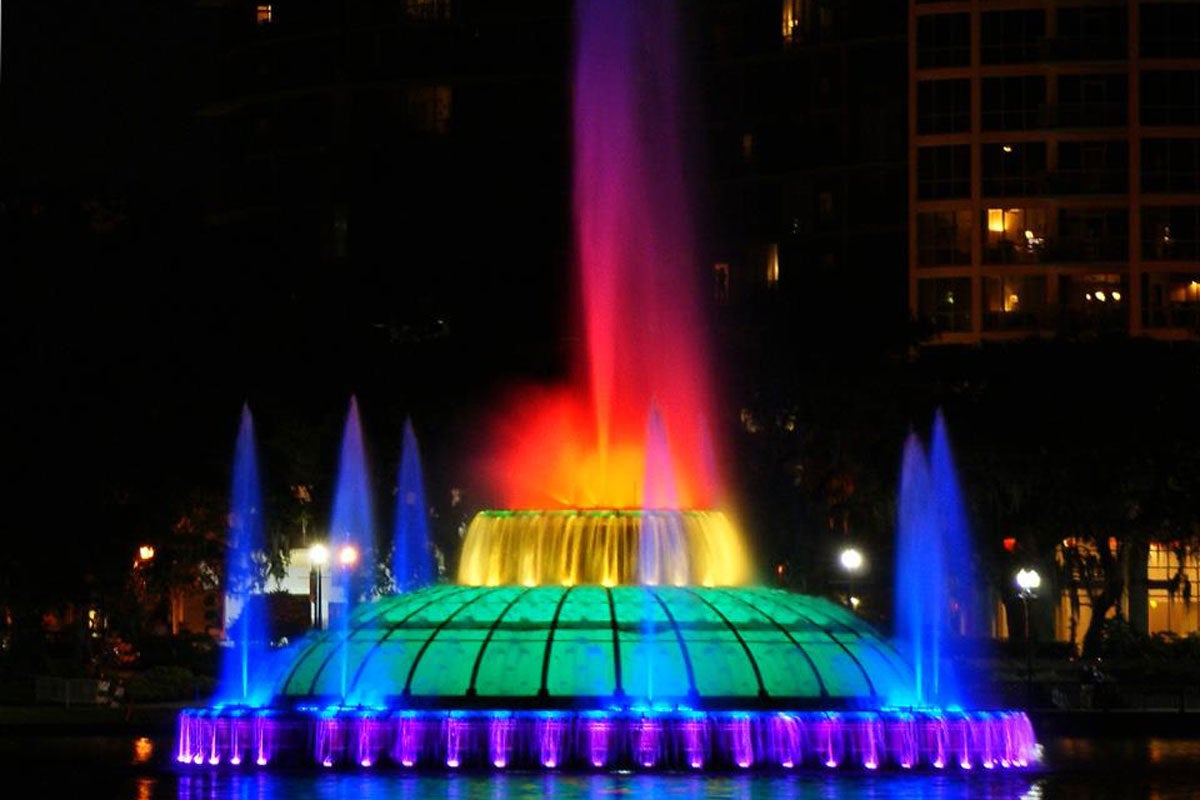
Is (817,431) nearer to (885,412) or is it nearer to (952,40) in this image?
(885,412)

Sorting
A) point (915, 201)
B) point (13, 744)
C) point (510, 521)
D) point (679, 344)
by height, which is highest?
point (915, 201)

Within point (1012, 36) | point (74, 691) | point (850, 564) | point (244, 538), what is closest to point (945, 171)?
point (1012, 36)

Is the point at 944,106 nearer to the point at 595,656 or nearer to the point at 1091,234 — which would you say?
the point at 1091,234

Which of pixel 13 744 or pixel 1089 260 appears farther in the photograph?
pixel 1089 260

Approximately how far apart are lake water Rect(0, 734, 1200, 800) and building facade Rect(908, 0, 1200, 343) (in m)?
65.6

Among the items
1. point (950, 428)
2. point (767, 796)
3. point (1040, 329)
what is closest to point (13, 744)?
point (767, 796)

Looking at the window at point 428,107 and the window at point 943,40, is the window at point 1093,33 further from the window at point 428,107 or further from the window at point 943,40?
the window at point 428,107

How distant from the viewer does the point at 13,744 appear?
44.5 metres

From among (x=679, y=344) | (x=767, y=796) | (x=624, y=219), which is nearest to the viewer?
(x=767, y=796)

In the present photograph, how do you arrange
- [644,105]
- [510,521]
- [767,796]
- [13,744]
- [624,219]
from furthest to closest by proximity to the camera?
[644,105] → [624,219] → [13,744] → [510,521] → [767,796]

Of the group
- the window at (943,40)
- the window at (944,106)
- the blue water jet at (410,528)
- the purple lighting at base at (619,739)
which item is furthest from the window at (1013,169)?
the purple lighting at base at (619,739)

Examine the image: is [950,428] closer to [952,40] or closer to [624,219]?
[624,219]

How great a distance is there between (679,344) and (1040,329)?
31.8 m

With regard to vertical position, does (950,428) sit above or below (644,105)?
below
